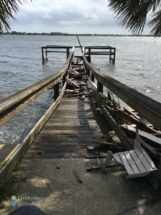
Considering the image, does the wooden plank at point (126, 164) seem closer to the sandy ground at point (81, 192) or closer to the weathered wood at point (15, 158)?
the sandy ground at point (81, 192)

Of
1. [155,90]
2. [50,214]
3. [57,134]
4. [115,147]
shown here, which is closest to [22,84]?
[155,90]

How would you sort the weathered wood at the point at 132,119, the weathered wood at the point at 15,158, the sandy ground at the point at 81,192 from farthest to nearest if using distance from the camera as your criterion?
1. the weathered wood at the point at 132,119
2. the weathered wood at the point at 15,158
3. the sandy ground at the point at 81,192

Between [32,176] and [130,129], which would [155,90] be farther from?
[32,176]

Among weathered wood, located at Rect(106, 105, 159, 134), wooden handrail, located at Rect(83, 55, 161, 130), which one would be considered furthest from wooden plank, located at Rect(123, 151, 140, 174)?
weathered wood, located at Rect(106, 105, 159, 134)

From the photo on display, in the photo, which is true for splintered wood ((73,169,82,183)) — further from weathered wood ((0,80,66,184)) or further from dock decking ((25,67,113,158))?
weathered wood ((0,80,66,184))

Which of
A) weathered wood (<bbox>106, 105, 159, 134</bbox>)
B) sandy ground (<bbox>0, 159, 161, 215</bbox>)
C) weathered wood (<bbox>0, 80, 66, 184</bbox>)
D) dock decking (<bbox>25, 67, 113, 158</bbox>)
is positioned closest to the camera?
sandy ground (<bbox>0, 159, 161, 215</bbox>)

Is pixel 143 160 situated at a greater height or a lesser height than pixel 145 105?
lesser

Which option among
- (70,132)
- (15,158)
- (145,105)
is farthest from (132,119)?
(15,158)

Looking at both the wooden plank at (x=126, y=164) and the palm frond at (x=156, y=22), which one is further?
the palm frond at (x=156, y=22)

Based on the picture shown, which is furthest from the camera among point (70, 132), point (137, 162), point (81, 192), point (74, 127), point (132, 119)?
point (74, 127)

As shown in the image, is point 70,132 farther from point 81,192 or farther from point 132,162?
point 81,192

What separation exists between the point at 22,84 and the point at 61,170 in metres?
14.7

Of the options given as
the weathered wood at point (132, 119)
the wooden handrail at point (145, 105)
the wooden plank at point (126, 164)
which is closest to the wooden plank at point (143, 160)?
the wooden plank at point (126, 164)

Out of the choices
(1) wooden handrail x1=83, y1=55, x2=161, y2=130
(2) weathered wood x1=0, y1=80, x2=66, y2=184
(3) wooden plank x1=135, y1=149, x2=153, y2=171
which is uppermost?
(1) wooden handrail x1=83, y1=55, x2=161, y2=130
